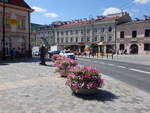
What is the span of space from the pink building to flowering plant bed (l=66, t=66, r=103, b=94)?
51783mm

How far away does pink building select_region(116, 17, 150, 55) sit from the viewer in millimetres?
58188

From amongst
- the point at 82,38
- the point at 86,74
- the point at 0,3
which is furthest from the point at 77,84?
the point at 82,38

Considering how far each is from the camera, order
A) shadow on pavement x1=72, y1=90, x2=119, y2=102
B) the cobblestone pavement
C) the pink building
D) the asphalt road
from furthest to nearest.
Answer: the pink building → the asphalt road → shadow on pavement x1=72, y1=90, x2=119, y2=102 → the cobblestone pavement

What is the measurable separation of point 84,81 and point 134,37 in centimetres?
5642

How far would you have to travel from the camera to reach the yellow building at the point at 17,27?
34.0 metres

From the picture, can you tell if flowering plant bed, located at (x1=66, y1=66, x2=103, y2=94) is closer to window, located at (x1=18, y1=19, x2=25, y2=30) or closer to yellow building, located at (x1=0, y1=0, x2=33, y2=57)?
yellow building, located at (x1=0, y1=0, x2=33, y2=57)

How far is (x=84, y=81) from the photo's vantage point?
771 cm

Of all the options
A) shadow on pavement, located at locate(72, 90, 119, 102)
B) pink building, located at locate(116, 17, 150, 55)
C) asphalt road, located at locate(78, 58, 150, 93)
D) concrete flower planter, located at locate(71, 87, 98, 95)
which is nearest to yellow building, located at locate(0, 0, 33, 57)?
asphalt road, located at locate(78, 58, 150, 93)

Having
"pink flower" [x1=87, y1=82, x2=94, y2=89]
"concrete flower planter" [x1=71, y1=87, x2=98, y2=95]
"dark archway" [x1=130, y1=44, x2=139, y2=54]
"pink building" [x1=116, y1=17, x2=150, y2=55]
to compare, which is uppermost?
"pink building" [x1=116, y1=17, x2=150, y2=55]

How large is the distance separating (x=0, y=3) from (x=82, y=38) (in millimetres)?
47388

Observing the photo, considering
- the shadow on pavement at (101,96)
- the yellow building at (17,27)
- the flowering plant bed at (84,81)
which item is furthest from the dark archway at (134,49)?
the flowering plant bed at (84,81)

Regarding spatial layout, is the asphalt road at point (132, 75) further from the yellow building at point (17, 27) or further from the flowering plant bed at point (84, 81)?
the yellow building at point (17, 27)

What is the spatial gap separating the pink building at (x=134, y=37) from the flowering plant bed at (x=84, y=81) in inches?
2039

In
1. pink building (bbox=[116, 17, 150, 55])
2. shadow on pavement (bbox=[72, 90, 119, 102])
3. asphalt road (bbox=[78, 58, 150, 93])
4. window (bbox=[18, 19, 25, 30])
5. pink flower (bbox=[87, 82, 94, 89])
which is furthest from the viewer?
pink building (bbox=[116, 17, 150, 55])
